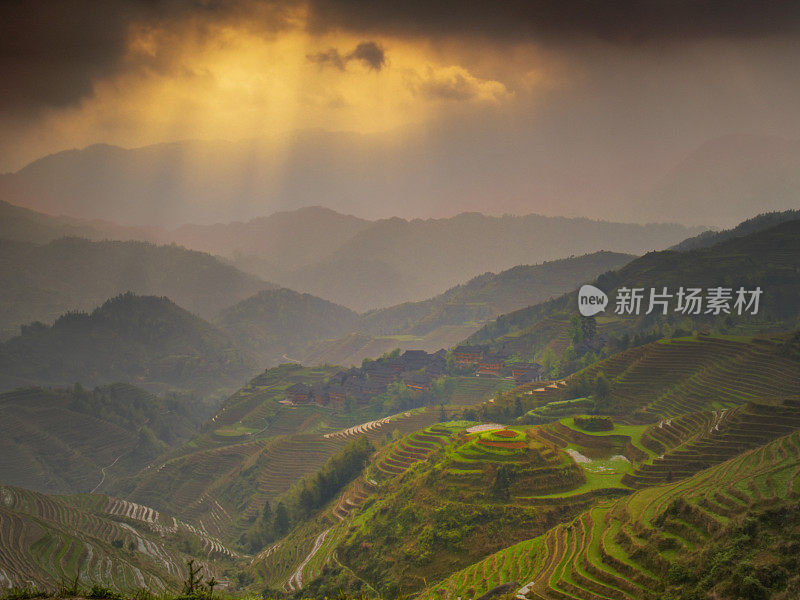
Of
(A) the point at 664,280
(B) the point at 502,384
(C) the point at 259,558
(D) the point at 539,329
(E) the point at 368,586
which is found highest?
(A) the point at 664,280

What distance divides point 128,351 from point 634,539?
12257cm

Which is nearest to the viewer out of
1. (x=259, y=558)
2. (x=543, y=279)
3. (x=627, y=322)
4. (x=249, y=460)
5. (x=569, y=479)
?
(x=569, y=479)

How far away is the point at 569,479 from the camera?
94.4 ft

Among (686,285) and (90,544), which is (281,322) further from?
(90,544)

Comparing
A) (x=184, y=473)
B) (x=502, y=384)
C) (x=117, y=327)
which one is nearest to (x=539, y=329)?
(x=502, y=384)

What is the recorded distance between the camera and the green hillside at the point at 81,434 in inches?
2603

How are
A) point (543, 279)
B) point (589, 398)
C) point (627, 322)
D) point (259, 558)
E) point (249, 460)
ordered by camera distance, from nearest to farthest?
point (259, 558) → point (589, 398) → point (249, 460) → point (627, 322) → point (543, 279)

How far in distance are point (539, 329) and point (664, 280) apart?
1918cm

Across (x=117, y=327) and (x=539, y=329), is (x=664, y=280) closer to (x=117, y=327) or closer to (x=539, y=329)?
(x=539, y=329)

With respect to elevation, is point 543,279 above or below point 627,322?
above
